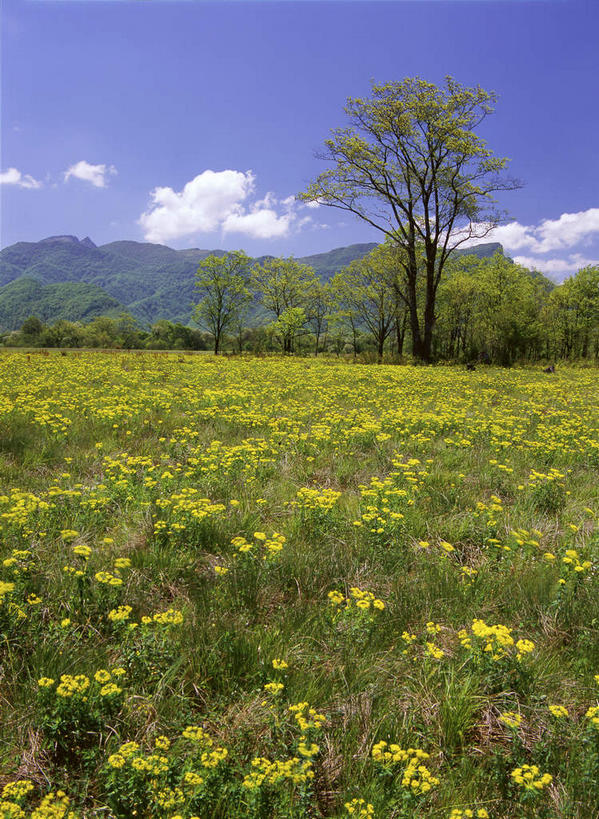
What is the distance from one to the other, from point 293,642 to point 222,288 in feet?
213

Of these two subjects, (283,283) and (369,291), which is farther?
(283,283)

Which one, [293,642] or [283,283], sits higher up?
[283,283]

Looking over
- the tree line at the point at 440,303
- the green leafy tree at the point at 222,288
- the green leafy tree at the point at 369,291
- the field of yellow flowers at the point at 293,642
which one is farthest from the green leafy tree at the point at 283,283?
the field of yellow flowers at the point at 293,642

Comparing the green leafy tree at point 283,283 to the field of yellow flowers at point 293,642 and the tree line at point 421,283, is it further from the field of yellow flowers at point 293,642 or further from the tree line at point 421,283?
the field of yellow flowers at point 293,642

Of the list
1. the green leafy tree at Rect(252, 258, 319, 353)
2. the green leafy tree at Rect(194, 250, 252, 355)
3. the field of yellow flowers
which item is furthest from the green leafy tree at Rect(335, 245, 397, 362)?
the field of yellow flowers

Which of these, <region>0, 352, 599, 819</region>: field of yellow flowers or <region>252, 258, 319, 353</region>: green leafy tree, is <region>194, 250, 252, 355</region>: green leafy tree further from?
<region>0, 352, 599, 819</region>: field of yellow flowers

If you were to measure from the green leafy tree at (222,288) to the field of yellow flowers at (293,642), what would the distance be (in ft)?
189

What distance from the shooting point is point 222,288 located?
63.0m

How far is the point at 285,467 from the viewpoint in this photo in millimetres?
5898

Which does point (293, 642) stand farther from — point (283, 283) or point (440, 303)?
point (283, 283)

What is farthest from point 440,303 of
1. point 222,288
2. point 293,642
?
point 293,642

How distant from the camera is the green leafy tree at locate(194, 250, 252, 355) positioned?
6194cm

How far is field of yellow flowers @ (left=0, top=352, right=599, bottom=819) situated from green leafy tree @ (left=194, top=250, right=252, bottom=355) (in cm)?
5766

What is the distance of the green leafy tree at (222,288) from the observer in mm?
61938
